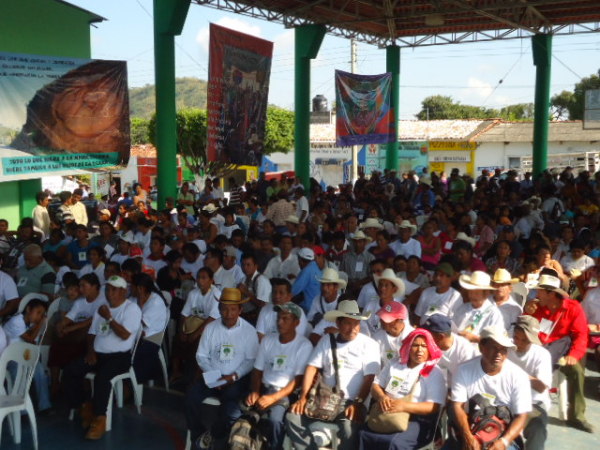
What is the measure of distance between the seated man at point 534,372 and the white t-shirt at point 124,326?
3.00m

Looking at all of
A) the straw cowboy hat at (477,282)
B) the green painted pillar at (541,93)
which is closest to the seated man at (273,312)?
the straw cowboy hat at (477,282)

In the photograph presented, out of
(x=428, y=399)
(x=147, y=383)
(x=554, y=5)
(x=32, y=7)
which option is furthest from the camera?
(x=554, y=5)

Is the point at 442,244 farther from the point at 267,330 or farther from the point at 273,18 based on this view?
the point at 273,18

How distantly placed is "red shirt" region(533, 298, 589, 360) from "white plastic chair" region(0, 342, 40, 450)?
3938 mm

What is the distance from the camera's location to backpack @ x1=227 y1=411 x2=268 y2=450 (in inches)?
171

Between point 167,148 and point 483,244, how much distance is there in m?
6.19

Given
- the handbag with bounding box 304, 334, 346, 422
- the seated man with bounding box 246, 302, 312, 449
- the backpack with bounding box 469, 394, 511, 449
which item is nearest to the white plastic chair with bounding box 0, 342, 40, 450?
the seated man with bounding box 246, 302, 312, 449

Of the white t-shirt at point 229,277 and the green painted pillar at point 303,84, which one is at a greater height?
the green painted pillar at point 303,84

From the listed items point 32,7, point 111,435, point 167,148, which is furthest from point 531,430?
point 32,7

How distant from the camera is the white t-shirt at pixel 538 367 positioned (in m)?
4.30

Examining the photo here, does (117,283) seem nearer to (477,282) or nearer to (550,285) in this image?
(477,282)

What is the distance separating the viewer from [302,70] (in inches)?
628

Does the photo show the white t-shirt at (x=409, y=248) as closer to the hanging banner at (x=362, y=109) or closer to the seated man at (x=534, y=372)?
the seated man at (x=534, y=372)

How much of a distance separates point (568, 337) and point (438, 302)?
3.51ft
